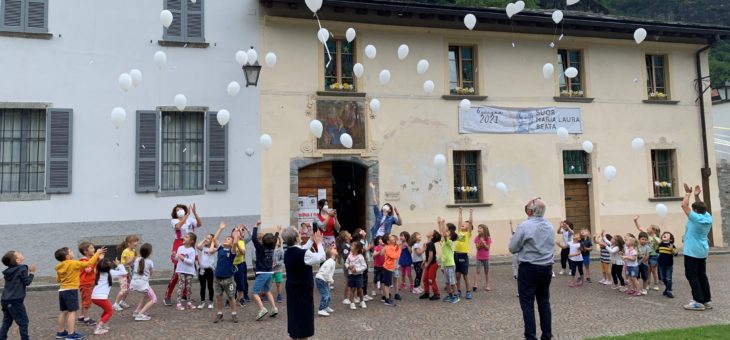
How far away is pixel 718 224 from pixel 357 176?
39.6 ft

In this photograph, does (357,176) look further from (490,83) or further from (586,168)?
(586,168)

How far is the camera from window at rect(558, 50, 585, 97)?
51.8 ft

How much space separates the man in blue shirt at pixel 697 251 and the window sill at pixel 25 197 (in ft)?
41.8

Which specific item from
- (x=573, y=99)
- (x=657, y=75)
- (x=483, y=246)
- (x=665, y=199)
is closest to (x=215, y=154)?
(x=483, y=246)

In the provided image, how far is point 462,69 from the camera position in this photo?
15055 millimetres

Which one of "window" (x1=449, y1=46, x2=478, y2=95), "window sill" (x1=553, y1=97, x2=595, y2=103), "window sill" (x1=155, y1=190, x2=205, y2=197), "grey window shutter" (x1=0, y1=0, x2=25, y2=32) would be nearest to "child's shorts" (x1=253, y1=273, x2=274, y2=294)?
"window sill" (x1=155, y1=190, x2=205, y2=197)

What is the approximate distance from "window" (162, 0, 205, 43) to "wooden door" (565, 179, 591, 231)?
1140cm

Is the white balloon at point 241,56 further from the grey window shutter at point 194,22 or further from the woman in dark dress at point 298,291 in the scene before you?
the woman in dark dress at point 298,291

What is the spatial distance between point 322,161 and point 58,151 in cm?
616

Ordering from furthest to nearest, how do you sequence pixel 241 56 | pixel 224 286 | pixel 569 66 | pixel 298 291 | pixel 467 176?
1. pixel 569 66
2. pixel 467 176
3. pixel 241 56
4. pixel 224 286
5. pixel 298 291

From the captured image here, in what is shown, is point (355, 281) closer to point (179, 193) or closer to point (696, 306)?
point (696, 306)

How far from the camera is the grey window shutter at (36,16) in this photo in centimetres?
1156

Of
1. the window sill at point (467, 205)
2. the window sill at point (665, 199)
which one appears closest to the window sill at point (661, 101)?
the window sill at point (665, 199)

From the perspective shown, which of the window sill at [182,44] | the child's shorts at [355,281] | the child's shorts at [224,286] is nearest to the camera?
the child's shorts at [224,286]
